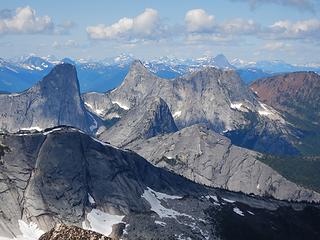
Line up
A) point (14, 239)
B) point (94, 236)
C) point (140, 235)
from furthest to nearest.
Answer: point (140, 235) < point (14, 239) < point (94, 236)

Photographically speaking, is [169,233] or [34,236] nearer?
[34,236]

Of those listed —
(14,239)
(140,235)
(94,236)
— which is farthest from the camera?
(140,235)

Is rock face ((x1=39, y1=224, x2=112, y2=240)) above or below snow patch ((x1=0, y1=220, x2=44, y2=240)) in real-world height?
above

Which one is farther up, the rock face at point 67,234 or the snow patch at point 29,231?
the rock face at point 67,234

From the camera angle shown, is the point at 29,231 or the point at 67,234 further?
the point at 29,231

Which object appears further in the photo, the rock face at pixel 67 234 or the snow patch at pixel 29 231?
the snow patch at pixel 29 231

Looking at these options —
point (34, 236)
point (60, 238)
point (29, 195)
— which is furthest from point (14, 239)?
→ point (60, 238)

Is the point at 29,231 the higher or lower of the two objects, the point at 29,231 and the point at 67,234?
the lower

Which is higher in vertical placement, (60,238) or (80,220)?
(60,238)

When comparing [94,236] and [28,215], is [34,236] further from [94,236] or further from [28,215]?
[94,236]

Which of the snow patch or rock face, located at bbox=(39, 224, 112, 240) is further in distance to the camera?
the snow patch

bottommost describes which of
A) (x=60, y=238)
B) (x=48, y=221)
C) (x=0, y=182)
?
(x=48, y=221)
